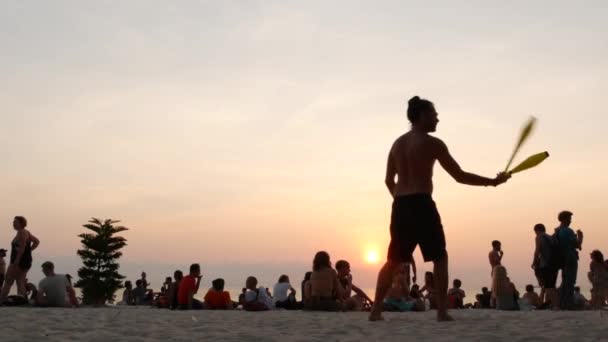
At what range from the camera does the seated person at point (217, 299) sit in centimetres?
1445

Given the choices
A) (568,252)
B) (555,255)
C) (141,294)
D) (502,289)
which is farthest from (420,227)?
(141,294)

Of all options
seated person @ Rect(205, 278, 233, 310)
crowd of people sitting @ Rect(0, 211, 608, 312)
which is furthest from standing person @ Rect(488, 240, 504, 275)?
seated person @ Rect(205, 278, 233, 310)

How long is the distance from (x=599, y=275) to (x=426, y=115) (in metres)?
9.64

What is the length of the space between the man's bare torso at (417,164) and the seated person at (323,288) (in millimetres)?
5170

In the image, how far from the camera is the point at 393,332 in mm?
6758

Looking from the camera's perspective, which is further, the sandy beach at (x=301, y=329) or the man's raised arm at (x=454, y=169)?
the man's raised arm at (x=454, y=169)

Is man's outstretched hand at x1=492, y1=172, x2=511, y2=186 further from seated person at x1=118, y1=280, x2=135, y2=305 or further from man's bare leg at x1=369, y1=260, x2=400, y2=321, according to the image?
seated person at x1=118, y1=280, x2=135, y2=305

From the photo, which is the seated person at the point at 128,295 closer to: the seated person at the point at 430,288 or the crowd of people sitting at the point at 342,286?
the crowd of people sitting at the point at 342,286

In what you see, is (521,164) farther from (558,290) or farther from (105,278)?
(105,278)

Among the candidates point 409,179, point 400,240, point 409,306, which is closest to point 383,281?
point 400,240

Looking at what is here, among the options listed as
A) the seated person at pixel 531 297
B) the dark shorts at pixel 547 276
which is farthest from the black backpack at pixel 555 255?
the seated person at pixel 531 297

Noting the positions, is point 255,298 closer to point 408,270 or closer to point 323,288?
point 323,288

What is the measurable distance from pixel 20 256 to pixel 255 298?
4.48m

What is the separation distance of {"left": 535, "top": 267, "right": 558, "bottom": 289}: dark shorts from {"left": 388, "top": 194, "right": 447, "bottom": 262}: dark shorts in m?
7.61
